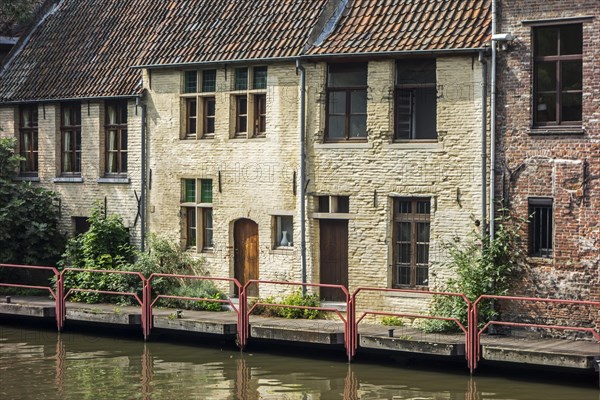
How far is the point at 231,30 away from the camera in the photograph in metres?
28.5

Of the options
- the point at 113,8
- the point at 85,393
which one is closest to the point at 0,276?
the point at 113,8

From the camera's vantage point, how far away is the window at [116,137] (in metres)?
31.1

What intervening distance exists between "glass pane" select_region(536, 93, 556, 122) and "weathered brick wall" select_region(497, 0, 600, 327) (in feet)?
0.62

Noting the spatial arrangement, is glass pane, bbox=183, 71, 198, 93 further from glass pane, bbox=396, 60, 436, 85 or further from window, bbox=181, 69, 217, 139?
glass pane, bbox=396, 60, 436, 85

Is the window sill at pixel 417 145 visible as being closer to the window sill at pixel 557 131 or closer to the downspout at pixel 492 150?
the downspout at pixel 492 150

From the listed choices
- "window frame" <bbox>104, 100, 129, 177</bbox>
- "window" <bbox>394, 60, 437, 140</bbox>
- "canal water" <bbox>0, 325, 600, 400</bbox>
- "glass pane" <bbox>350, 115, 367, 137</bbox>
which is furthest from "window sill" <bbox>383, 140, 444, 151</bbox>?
"window frame" <bbox>104, 100, 129, 177</bbox>

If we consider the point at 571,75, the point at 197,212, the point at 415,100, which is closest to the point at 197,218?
the point at 197,212

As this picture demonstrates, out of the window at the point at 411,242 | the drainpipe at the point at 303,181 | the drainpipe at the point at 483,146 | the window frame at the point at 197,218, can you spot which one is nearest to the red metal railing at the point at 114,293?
the window frame at the point at 197,218

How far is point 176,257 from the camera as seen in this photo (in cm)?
2912

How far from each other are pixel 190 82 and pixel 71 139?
4.69 metres

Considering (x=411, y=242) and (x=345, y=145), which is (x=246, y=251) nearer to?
(x=345, y=145)

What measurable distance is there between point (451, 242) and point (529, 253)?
1.68 m

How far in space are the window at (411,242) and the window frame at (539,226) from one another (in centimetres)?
231

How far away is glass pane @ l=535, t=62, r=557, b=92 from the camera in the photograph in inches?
919
